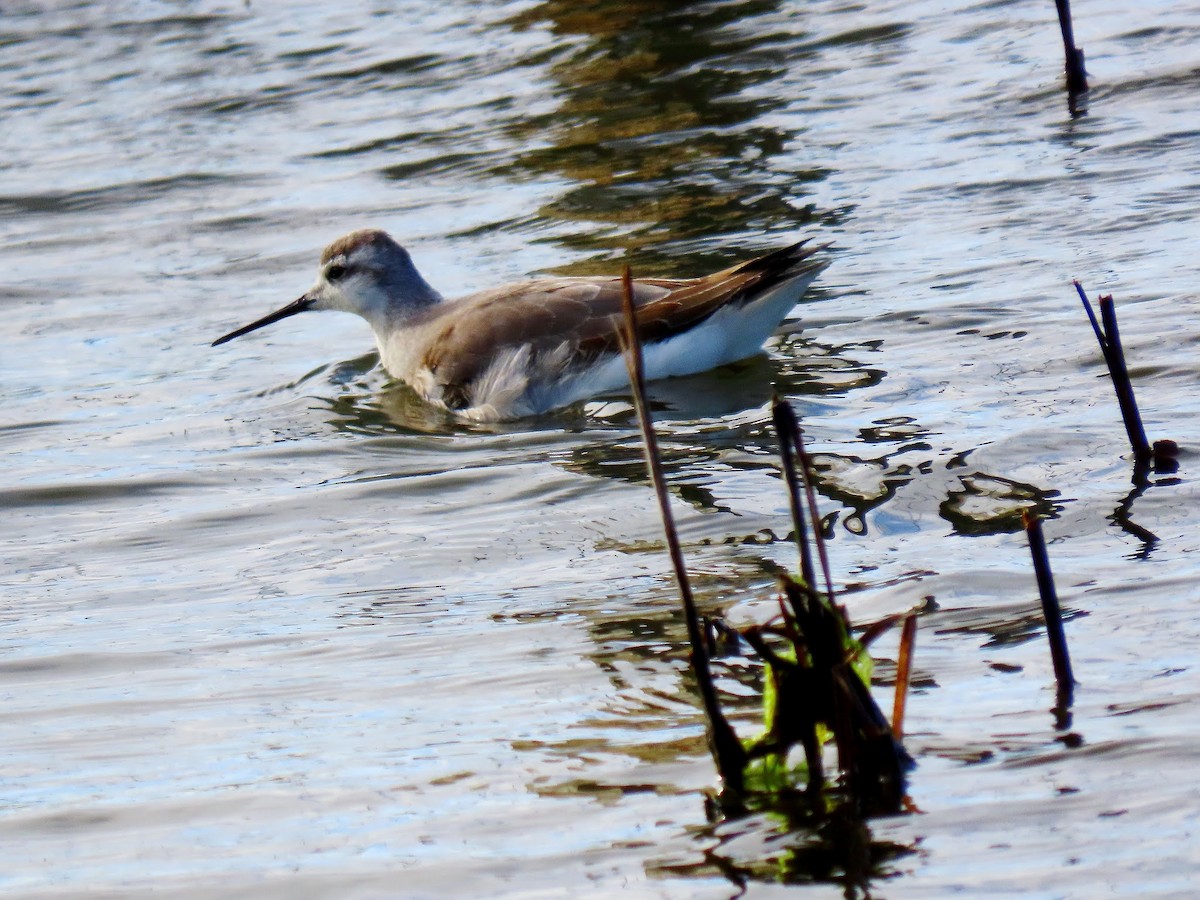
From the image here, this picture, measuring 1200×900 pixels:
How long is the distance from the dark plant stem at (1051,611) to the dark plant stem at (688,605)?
711 mm

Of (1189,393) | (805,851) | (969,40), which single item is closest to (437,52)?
(969,40)

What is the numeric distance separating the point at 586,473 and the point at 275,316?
302cm

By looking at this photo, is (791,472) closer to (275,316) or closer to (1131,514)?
(1131,514)

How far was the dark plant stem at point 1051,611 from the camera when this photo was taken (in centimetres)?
359

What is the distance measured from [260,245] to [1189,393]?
21.7 feet

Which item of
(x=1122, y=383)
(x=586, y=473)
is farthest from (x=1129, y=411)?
(x=586, y=473)

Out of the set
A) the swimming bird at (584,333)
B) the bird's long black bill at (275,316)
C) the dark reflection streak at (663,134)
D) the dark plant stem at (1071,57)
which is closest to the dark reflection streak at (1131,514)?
the swimming bird at (584,333)

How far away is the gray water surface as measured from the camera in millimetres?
3617

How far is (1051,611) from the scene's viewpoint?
3.66 m

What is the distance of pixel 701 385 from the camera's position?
7.91 metres

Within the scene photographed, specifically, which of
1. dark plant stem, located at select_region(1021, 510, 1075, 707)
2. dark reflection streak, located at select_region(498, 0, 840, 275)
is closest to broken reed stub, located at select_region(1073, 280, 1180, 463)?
dark plant stem, located at select_region(1021, 510, 1075, 707)

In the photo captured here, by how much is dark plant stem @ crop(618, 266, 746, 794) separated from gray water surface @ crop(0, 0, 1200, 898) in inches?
5.8

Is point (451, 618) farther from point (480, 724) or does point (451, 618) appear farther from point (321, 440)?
point (321, 440)

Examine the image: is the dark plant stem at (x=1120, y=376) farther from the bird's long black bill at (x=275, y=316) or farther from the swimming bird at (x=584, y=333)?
the bird's long black bill at (x=275, y=316)
